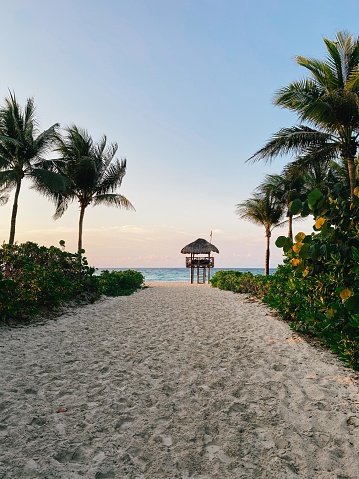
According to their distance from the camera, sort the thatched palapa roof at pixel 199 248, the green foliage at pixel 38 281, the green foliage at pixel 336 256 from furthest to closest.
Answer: the thatched palapa roof at pixel 199 248
the green foliage at pixel 38 281
the green foliage at pixel 336 256

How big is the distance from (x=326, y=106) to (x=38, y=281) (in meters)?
11.5

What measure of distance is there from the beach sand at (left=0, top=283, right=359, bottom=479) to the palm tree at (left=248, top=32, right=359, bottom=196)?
10.1m

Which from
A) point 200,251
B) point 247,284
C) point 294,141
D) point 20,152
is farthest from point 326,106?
point 200,251

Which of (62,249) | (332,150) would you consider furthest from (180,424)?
(332,150)

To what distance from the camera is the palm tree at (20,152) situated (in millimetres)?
17672

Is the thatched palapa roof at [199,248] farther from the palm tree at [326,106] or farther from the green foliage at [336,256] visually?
the green foliage at [336,256]

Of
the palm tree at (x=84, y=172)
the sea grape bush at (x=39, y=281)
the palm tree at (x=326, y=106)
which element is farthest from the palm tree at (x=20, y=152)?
the palm tree at (x=326, y=106)

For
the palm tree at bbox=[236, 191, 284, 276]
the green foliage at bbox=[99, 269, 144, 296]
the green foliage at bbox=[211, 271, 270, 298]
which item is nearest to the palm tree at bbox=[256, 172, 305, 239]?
the palm tree at bbox=[236, 191, 284, 276]

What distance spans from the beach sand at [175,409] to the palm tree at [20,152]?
14.2m

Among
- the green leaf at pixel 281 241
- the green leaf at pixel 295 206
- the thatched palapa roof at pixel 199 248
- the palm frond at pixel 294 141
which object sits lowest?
the green leaf at pixel 281 241

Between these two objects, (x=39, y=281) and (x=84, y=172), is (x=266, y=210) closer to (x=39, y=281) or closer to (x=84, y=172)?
(x=84, y=172)

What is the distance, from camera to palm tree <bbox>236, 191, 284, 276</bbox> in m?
24.8

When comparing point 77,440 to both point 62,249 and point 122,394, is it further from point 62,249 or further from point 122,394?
point 62,249

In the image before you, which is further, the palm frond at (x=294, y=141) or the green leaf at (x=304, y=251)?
the palm frond at (x=294, y=141)
